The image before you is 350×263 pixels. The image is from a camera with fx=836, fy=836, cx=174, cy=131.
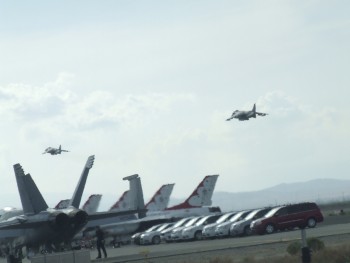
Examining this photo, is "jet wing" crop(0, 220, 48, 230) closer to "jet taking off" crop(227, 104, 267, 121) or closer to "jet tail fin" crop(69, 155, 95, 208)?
"jet tail fin" crop(69, 155, 95, 208)

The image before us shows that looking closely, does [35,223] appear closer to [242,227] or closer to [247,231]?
[242,227]

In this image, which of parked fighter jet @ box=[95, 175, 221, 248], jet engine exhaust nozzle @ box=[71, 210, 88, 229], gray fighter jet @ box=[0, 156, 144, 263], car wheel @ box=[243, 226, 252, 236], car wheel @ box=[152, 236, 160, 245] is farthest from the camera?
parked fighter jet @ box=[95, 175, 221, 248]

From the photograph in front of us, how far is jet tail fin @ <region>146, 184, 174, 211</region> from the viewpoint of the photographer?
76.5 metres

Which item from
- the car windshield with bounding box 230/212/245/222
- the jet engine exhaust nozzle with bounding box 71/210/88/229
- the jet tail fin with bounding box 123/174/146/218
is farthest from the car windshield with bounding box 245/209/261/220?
the jet tail fin with bounding box 123/174/146/218

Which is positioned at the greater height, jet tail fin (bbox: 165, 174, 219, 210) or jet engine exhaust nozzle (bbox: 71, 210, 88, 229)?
jet tail fin (bbox: 165, 174, 219, 210)

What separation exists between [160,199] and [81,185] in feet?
104

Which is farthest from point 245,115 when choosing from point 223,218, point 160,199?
point 160,199

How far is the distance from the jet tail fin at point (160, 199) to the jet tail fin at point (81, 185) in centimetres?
3011

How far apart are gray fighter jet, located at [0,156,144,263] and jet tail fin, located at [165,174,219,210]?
2940 cm

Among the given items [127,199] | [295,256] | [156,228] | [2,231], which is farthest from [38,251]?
[127,199]

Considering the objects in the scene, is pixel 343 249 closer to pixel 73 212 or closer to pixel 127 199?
pixel 73 212

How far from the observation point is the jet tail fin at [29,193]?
43.0 m

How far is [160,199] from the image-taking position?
7700 centimetres

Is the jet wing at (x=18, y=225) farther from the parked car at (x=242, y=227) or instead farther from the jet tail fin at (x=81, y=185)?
the parked car at (x=242, y=227)
